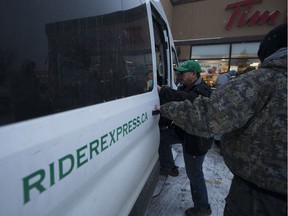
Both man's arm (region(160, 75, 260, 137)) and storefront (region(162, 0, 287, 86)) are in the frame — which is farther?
storefront (region(162, 0, 287, 86))

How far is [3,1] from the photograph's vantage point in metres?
0.82

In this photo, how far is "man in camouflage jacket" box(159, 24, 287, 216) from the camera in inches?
59.7

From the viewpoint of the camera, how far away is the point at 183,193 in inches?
143

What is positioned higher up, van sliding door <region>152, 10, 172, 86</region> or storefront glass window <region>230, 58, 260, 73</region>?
van sliding door <region>152, 10, 172, 86</region>

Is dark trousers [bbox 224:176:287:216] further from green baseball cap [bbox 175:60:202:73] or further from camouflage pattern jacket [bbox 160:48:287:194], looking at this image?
green baseball cap [bbox 175:60:202:73]

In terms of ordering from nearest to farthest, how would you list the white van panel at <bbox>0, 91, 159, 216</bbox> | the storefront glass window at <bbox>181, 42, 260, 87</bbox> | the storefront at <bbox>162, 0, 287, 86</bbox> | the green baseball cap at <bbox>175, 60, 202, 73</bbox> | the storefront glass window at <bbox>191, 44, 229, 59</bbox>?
1. the white van panel at <bbox>0, 91, 159, 216</bbox>
2. the green baseball cap at <bbox>175, 60, 202, 73</bbox>
3. the storefront at <bbox>162, 0, 287, 86</bbox>
4. the storefront glass window at <bbox>181, 42, 260, 87</bbox>
5. the storefront glass window at <bbox>191, 44, 229, 59</bbox>

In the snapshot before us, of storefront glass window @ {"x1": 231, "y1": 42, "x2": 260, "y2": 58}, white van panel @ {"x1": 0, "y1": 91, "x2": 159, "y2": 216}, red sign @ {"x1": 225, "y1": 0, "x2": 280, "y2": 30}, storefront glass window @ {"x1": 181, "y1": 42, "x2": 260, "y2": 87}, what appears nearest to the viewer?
white van panel @ {"x1": 0, "y1": 91, "x2": 159, "y2": 216}

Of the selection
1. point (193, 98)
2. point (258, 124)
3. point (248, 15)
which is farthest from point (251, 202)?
point (248, 15)

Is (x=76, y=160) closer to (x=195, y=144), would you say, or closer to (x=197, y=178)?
(x=195, y=144)

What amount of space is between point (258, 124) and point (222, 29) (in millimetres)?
12337

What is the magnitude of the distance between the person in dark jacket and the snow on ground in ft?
0.84

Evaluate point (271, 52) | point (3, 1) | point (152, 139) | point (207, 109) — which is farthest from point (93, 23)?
point (152, 139)

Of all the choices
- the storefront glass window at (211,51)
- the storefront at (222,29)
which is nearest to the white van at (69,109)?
the storefront at (222,29)

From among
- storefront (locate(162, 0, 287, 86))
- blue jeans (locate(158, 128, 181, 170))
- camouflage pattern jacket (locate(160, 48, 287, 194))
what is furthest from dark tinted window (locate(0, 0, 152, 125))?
storefront (locate(162, 0, 287, 86))
